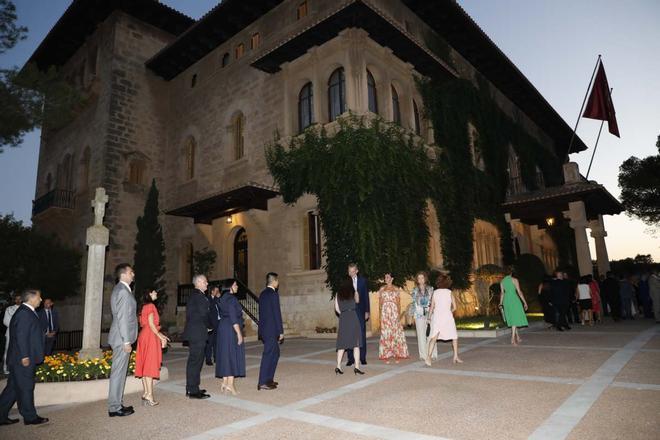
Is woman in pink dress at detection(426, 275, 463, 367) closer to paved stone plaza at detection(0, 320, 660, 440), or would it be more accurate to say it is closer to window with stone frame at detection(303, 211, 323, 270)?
paved stone plaza at detection(0, 320, 660, 440)

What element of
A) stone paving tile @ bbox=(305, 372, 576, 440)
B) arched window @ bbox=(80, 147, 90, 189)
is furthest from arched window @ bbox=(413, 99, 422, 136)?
arched window @ bbox=(80, 147, 90, 189)

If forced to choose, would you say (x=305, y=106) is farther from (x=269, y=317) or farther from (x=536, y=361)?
(x=536, y=361)

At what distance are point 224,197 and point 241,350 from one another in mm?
9959

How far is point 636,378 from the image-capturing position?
17.6ft

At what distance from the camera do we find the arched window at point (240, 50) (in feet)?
61.3

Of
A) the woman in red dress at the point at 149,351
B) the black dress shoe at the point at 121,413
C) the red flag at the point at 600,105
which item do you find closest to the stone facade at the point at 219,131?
the red flag at the point at 600,105

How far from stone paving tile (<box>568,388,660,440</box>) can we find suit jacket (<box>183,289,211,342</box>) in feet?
15.1

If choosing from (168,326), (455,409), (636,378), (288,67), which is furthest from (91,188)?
(636,378)

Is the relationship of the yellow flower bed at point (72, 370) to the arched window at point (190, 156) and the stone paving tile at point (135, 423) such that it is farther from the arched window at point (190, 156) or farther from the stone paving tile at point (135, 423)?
the arched window at point (190, 156)

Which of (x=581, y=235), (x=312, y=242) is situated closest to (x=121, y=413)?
(x=312, y=242)

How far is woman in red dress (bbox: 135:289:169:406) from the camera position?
545cm

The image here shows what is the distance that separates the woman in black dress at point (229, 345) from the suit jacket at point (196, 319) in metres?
0.24

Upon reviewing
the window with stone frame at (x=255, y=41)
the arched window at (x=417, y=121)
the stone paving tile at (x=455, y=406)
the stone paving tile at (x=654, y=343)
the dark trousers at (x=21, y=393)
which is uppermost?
the window with stone frame at (x=255, y=41)

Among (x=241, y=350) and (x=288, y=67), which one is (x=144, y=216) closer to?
(x=288, y=67)
